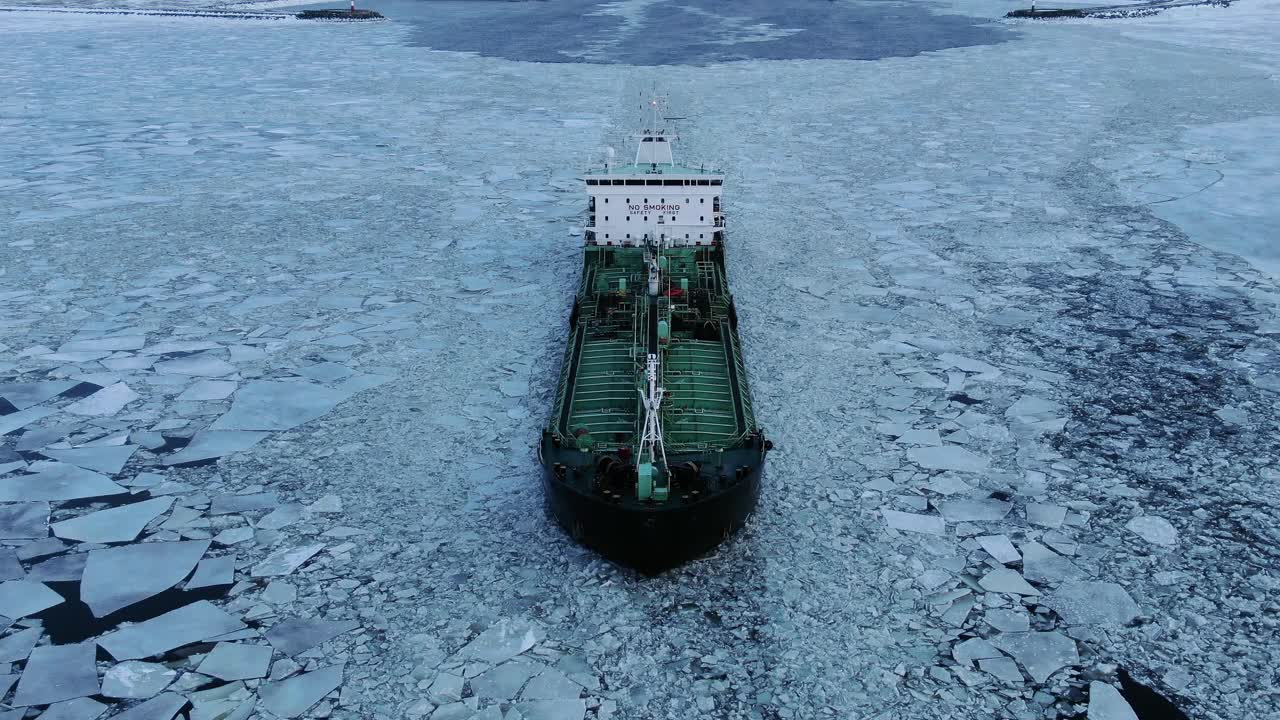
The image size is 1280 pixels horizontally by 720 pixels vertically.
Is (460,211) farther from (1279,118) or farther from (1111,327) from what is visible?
(1279,118)

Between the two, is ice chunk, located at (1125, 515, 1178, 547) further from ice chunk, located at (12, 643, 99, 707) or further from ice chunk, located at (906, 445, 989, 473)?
ice chunk, located at (12, 643, 99, 707)

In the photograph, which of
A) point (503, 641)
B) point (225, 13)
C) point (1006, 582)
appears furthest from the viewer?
point (225, 13)

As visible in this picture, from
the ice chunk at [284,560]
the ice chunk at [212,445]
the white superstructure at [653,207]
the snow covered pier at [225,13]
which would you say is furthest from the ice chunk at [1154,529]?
the snow covered pier at [225,13]

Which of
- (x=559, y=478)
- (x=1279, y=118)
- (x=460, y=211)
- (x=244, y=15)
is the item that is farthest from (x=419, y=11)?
(x=559, y=478)

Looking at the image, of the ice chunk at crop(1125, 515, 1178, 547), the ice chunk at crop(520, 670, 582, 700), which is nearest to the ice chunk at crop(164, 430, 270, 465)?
the ice chunk at crop(520, 670, 582, 700)

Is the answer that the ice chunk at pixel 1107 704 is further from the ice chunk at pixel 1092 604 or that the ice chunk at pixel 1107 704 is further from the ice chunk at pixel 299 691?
the ice chunk at pixel 299 691

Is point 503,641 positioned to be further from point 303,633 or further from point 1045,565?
point 1045,565

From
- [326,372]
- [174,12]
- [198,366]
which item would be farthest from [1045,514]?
[174,12]
